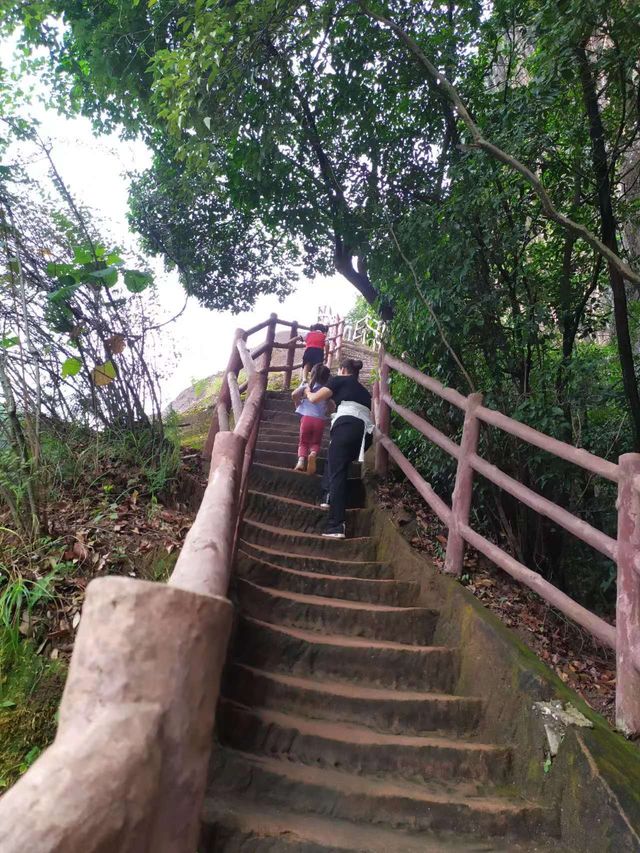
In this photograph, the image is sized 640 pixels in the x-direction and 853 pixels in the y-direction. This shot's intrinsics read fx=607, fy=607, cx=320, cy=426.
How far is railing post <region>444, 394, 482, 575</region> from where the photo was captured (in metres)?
4.32

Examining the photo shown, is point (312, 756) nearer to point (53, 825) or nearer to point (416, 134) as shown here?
point (53, 825)

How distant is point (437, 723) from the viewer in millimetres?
3389

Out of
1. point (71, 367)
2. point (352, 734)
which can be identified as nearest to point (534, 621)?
point (352, 734)

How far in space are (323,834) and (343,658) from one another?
1158 millimetres

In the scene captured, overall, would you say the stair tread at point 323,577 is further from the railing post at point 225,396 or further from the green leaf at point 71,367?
the green leaf at point 71,367

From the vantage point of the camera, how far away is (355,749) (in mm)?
3020

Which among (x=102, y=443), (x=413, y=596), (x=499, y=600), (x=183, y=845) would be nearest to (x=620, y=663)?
(x=499, y=600)

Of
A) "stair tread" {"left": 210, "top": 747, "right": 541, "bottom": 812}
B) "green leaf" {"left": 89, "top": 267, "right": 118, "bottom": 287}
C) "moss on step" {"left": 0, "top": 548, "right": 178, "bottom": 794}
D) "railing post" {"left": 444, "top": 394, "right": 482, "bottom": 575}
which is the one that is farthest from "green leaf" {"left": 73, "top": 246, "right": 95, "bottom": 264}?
"stair tread" {"left": 210, "top": 747, "right": 541, "bottom": 812}

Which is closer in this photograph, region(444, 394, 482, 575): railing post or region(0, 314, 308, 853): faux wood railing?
region(0, 314, 308, 853): faux wood railing

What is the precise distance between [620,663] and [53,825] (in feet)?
8.74

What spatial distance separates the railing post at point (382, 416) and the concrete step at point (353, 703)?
109 inches

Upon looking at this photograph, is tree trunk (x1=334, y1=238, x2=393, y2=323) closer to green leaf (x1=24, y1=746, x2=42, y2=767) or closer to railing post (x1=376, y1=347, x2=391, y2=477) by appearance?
railing post (x1=376, y1=347, x2=391, y2=477)

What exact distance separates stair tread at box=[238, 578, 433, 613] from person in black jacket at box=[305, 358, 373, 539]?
848 mm

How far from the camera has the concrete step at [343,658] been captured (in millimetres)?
3539
